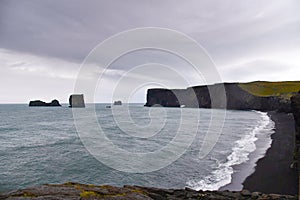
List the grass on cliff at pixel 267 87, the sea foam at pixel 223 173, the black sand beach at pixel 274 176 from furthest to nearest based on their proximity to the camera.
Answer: the grass on cliff at pixel 267 87 → the sea foam at pixel 223 173 → the black sand beach at pixel 274 176

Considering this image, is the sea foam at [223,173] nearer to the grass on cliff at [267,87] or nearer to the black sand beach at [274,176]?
the black sand beach at [274,176]

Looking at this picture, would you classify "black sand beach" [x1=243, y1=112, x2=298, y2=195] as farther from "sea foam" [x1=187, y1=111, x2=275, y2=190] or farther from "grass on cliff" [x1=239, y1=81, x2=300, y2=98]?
"grass on cliff" [x1=239, y1=81, x2=300, y2=98]

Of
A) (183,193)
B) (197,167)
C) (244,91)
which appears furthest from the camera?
(244,91)

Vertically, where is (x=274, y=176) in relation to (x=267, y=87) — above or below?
below

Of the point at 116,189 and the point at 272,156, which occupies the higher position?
the point at 116,189

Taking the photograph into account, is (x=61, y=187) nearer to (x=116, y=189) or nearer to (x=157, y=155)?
(x=116, y=189)

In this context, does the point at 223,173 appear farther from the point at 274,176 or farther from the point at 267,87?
the point at 267,87

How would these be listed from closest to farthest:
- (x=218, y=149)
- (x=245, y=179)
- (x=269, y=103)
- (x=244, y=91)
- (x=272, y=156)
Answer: (x=245, y=179), (x=272, y=156), (x=218, y=149), (x=269, y=103), (x=244, y=91)

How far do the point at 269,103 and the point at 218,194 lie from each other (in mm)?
135679

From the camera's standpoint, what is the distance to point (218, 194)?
14.5 m

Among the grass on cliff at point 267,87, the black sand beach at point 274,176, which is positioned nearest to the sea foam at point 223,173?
the black sand beach at point 274,176

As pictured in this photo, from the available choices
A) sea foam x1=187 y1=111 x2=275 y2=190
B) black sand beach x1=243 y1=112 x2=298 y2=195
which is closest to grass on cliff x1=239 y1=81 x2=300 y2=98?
sea foam x1=187 y1=111 x2=275 y2=190

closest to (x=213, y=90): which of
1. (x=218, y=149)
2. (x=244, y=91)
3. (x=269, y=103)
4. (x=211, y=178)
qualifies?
(x=244, y=91)

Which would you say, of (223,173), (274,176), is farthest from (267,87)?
(274,176)
